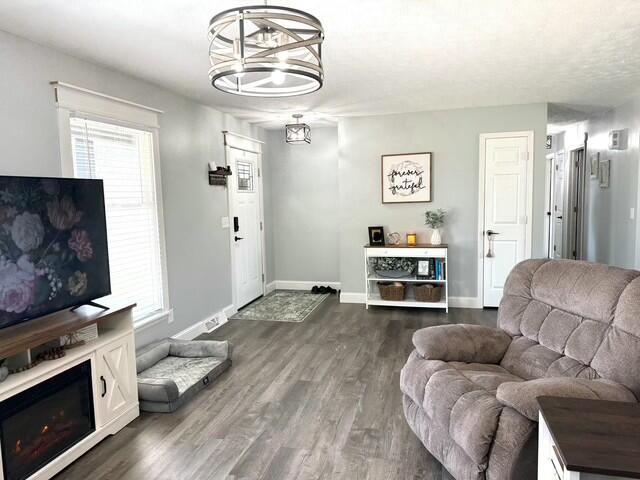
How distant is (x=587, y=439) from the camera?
1.29 meters

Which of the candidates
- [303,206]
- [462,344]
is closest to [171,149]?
[303,206]

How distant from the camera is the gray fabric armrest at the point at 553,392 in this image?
166cm

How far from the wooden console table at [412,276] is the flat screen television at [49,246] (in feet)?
10.1

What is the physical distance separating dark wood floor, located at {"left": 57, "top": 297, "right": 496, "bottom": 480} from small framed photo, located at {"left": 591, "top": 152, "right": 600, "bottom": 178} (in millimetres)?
3733

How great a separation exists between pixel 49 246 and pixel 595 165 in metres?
6.22

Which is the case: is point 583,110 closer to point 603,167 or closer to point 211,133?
point 603,167

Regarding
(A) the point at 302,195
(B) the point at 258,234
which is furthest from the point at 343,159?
(B) the point at 258,234

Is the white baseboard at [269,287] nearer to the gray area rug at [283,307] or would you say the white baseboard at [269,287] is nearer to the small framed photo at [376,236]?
the gray area rug at [283,307]

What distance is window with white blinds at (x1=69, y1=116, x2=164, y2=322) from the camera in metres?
3.10

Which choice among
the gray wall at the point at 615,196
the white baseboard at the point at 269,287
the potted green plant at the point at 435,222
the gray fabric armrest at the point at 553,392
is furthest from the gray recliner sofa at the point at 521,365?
the white baseboard at the point at 269,287

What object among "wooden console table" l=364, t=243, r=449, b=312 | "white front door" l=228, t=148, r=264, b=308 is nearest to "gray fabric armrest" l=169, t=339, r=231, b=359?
"white front door" l=228, t=148, r=264, b=308

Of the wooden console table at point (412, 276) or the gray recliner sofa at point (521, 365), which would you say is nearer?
the gray recliner sofa at point (521, 365)

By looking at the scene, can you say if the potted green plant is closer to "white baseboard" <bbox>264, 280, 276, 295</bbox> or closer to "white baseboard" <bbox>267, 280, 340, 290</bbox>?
"white baseboard" <bbox>267, 280, 340, 290</bbox>

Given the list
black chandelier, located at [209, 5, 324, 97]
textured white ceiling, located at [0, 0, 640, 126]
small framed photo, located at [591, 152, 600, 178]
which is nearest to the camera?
black chandelier, located at [209, 5, 324, 97]
